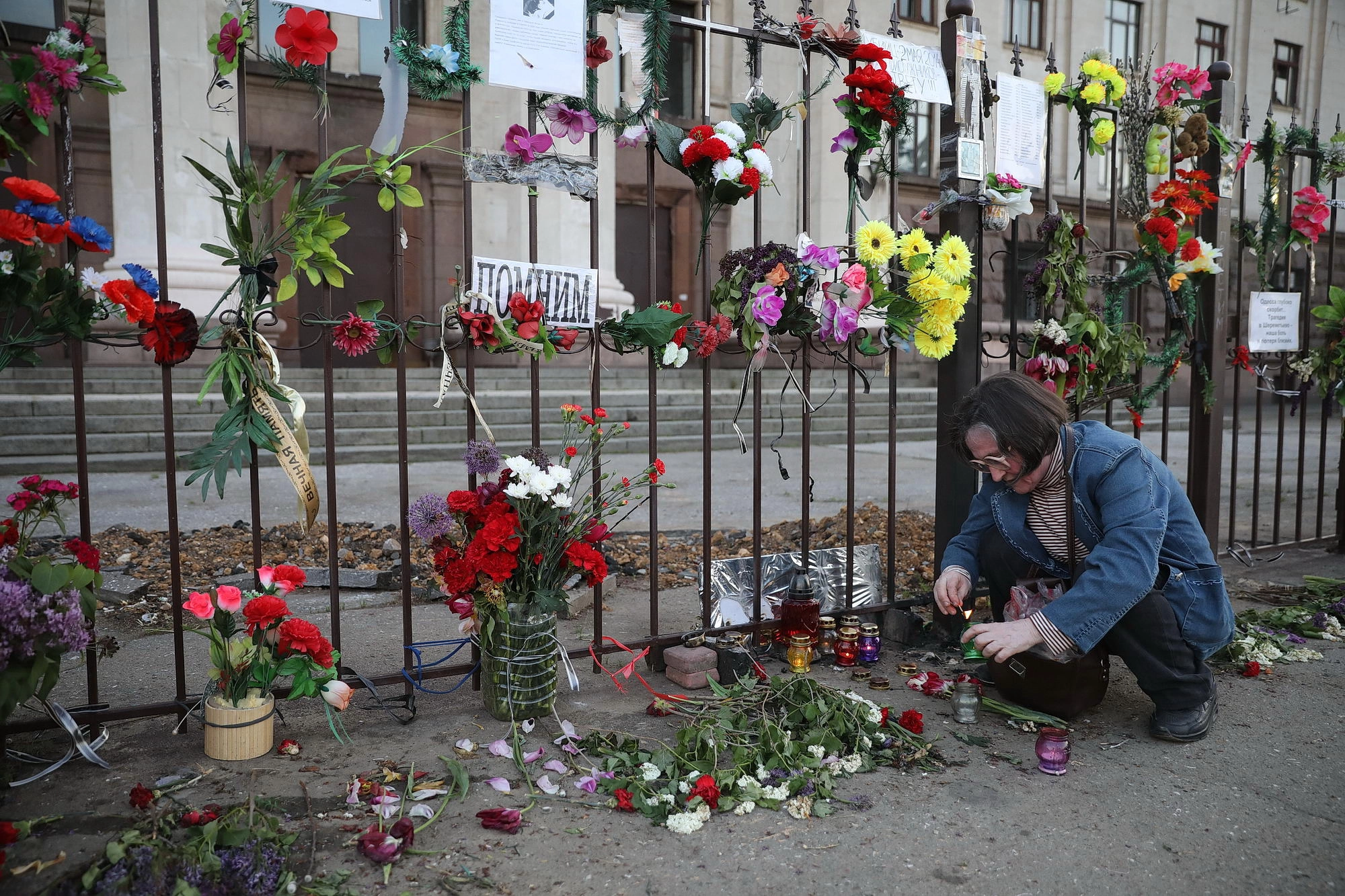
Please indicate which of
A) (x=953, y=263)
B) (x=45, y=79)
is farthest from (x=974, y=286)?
(x=45, y=79)

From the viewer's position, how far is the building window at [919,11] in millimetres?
17000

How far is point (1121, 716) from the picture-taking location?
284cm

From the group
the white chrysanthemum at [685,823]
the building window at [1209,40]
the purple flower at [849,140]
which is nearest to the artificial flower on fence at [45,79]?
the white chrysanthemum at [685,823]

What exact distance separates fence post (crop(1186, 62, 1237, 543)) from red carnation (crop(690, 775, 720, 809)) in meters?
3.14

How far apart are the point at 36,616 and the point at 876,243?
8.43ft

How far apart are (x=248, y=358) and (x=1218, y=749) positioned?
9.16ft

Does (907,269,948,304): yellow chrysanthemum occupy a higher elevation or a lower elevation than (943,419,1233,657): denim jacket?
higher

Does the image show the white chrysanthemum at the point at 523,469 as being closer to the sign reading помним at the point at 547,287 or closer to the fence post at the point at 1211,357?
the sign reading помним at the point at 547,287

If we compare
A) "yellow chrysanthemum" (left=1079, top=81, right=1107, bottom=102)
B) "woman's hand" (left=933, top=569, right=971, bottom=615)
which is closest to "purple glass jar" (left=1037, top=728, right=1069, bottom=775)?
"woman's hand" (left=933, top=569, right=971, bottom=615)

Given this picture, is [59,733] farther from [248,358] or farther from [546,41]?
[546,41]

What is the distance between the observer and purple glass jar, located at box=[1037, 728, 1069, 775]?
7.97 ft

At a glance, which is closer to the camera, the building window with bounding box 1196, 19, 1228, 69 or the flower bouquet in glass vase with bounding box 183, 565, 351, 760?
the flower bouquet in glass vase with bounding box 183, 565, 351, 760

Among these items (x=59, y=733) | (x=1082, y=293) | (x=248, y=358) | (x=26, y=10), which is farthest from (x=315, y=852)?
(x=26, y=10)

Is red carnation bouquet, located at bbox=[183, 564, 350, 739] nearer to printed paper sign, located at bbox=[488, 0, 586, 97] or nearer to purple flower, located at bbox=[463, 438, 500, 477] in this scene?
purple flower, located at bbox=[463, 438, 500, 477]
